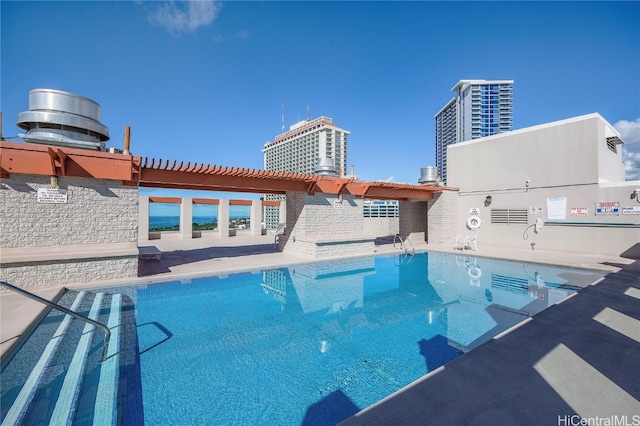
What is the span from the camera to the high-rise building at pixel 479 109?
2354 inches

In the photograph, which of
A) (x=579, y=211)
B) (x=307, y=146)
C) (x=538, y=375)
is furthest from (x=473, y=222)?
(x=307, y=146)

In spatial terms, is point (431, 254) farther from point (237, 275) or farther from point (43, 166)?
point (43, 166)

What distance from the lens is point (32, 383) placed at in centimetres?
312

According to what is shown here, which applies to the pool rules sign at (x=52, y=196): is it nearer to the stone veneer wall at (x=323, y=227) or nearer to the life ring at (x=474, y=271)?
the stone veneer wall at (x=323, y=227)

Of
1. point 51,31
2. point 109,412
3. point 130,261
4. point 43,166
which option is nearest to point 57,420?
point 109,412

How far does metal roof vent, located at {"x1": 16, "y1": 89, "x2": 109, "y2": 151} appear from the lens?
6.48 meters

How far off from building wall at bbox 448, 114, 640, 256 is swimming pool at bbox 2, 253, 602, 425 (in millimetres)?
4623

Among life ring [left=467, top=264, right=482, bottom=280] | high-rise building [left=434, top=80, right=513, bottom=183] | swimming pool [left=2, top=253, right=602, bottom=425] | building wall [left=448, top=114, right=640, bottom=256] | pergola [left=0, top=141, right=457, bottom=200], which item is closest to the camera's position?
swimming pool [left=2, top=253, right=602, bottom=425]

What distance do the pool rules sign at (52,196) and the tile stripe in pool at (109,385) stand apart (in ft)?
14.1

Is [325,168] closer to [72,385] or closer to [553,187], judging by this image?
[72,385]

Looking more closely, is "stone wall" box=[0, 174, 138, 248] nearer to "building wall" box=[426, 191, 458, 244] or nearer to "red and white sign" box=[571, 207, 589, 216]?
"building wall" box=[426, 191, 458, 244]

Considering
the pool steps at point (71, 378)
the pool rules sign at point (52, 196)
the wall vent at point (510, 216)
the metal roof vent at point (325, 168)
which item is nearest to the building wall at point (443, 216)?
the wall vent at point (510, 216)

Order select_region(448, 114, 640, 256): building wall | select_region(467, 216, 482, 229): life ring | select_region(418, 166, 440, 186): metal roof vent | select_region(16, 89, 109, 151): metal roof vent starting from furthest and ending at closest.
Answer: select_region(418, 166, 440, 186): metal roof vent → select_region(467, 216, 482, 229): life ring → select_region(448, 114, 640, 256): building wall → select_region(16, 89, 109, 151): metal roof vent

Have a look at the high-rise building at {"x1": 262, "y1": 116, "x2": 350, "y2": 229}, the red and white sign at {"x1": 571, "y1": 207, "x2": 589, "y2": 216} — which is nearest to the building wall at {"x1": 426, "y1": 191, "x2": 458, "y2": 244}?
the red and white sign at {"x1": 571, "y1": 207, "x2": 589, "y2": 216}
